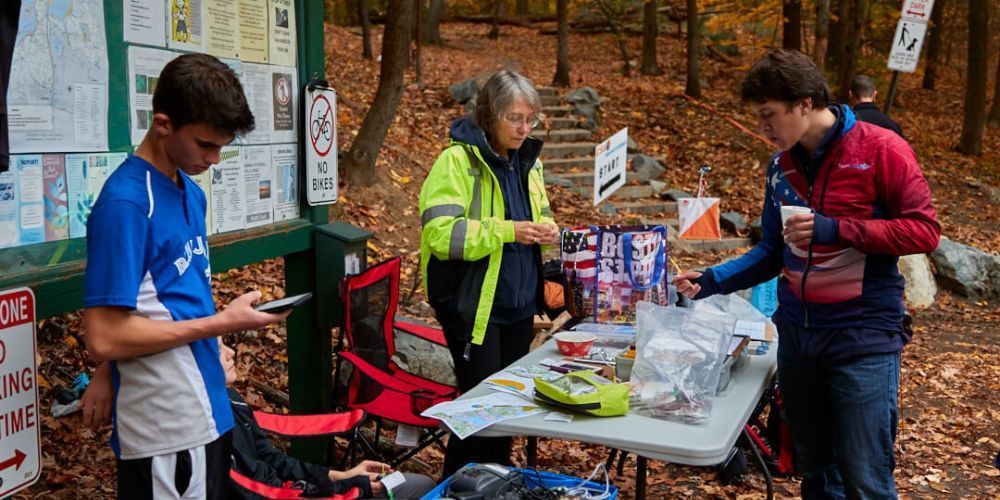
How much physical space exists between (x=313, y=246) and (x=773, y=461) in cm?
271

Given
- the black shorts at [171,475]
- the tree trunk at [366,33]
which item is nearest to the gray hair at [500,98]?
the black shorts at [171,475]

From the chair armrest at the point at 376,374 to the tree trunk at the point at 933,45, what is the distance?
20928 millimetres

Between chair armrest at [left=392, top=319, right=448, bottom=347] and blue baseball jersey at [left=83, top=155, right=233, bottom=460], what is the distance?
2.51m

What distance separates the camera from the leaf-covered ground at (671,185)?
15.4 feet

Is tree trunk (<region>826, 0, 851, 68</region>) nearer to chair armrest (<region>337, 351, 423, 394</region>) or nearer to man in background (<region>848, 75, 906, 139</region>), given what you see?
man in background (<region>848, 75, 906, 139</region>)

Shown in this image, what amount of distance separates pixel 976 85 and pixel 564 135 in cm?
935

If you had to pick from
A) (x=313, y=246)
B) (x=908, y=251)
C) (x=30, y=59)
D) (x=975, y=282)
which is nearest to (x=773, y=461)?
(x=908, y=251)

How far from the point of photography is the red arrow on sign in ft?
7.66

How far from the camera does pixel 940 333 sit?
797 centimetres

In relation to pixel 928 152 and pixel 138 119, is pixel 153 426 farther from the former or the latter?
pixel 928 152

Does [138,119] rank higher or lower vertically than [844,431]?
higher

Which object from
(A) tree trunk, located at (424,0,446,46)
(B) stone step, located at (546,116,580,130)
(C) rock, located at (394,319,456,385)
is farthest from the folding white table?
(A) tree trunk, located at (424,0,446,46)

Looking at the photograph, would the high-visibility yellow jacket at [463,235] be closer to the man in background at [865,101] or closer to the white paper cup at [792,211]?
the white paper cup at [792,211]

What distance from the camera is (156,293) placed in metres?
2.08
